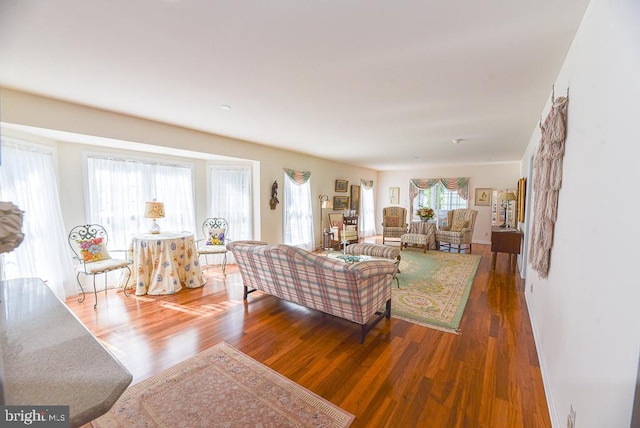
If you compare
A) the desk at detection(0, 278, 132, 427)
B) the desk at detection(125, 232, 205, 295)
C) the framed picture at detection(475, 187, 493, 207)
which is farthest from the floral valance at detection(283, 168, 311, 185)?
the framed picture at detection(475, 187, 493, 207)

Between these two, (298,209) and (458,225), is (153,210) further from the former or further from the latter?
(458,225)

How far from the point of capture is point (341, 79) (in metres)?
2.27

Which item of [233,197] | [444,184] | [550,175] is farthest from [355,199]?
[550,175]

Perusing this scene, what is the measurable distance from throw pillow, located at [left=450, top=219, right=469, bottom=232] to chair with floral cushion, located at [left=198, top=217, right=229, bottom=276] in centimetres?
571

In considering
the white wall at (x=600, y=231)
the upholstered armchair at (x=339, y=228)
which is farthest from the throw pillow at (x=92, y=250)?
the white wall at (x=600, y=231)

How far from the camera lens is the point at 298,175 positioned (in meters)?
6.06

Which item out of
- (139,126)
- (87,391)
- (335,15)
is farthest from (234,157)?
(87,391)

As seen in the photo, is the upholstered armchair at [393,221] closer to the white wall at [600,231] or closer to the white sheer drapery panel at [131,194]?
the white sheer drapery panel at [131,194]

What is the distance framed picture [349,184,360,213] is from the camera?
8315 mm

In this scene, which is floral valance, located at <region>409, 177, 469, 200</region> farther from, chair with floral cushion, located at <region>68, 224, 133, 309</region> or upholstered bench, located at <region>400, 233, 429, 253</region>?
chair with floral cushion, located at <region>68, 224, 133, 309</region>

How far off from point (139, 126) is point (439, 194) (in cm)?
811

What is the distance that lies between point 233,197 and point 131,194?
5.63ft

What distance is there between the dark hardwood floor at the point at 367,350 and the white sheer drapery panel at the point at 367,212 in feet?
18.0

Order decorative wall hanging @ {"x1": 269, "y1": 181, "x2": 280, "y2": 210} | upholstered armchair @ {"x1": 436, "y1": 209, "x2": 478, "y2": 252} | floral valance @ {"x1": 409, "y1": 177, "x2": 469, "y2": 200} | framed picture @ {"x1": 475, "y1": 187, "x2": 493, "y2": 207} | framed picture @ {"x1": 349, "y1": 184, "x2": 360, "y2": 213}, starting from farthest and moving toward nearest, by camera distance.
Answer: framed picture @ {"x1": 349, "y1": 184, "x2": 360, "y2": 213} → floral valance @ {"x1": 409, "y1": 177, "x2": 469, "y2": 200} → framed picture @ {"x1": 475, "y1": 187, "x2": 493, "y2": 207} → upholstered armchair @ {"x1": 436, "y1": 209, "x2": 478, "y2": 252} → decorative wall hanging @ {"x1": 269, "y1": 181, "x2": 280, "y2": 210}
